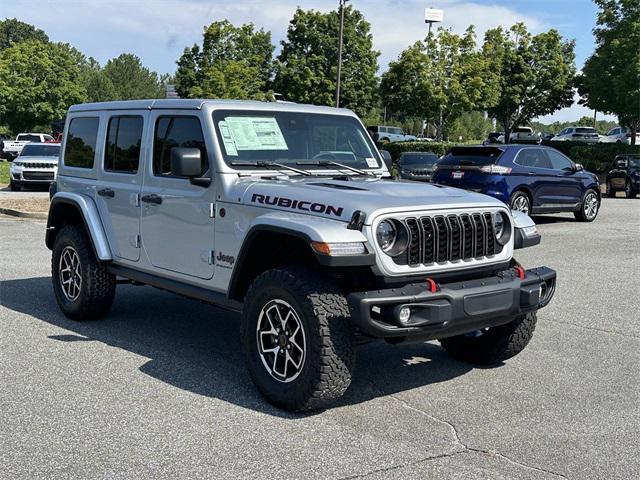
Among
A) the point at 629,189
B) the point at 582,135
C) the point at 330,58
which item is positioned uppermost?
the point at 330,58

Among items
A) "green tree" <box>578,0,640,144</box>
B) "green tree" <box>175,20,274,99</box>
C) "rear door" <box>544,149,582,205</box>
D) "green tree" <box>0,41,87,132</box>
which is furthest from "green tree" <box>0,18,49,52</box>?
"rear door" <box>544,149,582,205</box>

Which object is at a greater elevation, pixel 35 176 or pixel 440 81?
pixel 440 81

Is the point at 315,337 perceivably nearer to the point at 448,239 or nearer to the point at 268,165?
the point at 448,239

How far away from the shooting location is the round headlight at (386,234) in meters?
4.53

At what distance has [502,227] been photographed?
17.1 ft

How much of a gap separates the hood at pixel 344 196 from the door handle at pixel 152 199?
34.8 inches

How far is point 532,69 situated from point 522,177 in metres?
31.3

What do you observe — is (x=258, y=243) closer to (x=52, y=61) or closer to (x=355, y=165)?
(x=355, y=165)

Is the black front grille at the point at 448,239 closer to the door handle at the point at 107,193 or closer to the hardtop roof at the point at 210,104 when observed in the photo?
the hardtop roof at the point at 210,104

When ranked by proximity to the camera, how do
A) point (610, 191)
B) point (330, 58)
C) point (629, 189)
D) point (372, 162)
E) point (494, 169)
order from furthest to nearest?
point (330, 58) < point (610, 191) < point (629, 189) < point (494, 169) < point (372, 162)

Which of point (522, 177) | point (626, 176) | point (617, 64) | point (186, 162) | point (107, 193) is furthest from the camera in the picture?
point (617, 64)

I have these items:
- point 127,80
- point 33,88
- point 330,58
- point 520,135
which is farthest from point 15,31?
point 520,135

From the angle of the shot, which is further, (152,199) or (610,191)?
(610,191)

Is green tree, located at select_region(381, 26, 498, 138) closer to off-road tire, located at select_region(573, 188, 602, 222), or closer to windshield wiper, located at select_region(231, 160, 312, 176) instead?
off-road tire, located at select_region(573, 188, 602, 222)
